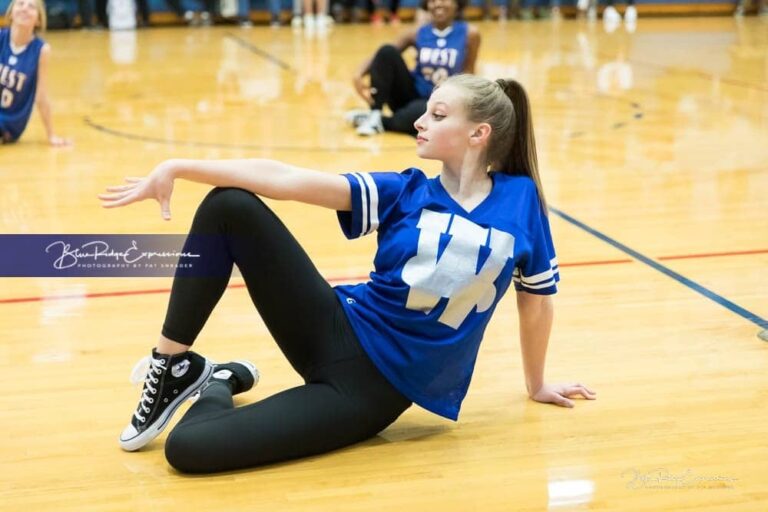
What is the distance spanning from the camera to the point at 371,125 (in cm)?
722

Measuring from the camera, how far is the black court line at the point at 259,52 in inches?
420

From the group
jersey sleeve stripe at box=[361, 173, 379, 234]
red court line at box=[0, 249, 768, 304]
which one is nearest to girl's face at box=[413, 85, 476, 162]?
jersey sleeve stripe at box=[361, 173, 379, 234]

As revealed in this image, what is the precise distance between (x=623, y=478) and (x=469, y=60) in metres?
5.12

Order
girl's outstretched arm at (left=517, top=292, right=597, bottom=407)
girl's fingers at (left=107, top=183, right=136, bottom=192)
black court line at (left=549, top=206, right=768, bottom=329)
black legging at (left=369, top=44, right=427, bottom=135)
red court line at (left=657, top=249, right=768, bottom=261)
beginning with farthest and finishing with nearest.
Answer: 1. black legging at (left=369, top=44, right=427, bottom=135)
2. red court line at (left=657, top=249, right=768, bottom=261)
3. black court line at (left=549, top=206, right=768, bottom=329)
4. girl's outstretched arm at (left=517, top=292, right=597, bottom=407)
5. girl's fingers at (left=107, top=183, right=136, bottom=192)

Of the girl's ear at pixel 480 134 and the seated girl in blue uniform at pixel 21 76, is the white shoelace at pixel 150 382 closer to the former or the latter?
the girl's ear at pixel 480 134

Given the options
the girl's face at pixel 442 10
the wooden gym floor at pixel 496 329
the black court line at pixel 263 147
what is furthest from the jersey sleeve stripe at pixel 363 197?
the girl's face at pixel 442 10

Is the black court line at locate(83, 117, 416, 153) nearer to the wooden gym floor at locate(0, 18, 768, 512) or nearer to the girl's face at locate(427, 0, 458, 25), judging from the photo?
the wooden gym floor at locate(0, 18, 768, 512)

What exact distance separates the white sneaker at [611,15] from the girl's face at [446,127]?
14.3 m

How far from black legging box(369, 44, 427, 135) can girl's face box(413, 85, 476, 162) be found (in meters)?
4.52

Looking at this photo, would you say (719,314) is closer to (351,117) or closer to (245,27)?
(351,117)

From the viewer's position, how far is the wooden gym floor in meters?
2.47

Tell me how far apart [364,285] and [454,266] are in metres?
0.28

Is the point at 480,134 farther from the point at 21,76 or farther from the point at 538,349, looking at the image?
the point at 21,76

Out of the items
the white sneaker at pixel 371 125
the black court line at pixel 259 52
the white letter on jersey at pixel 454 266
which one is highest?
the white letter on jersey at pixel 454 266
